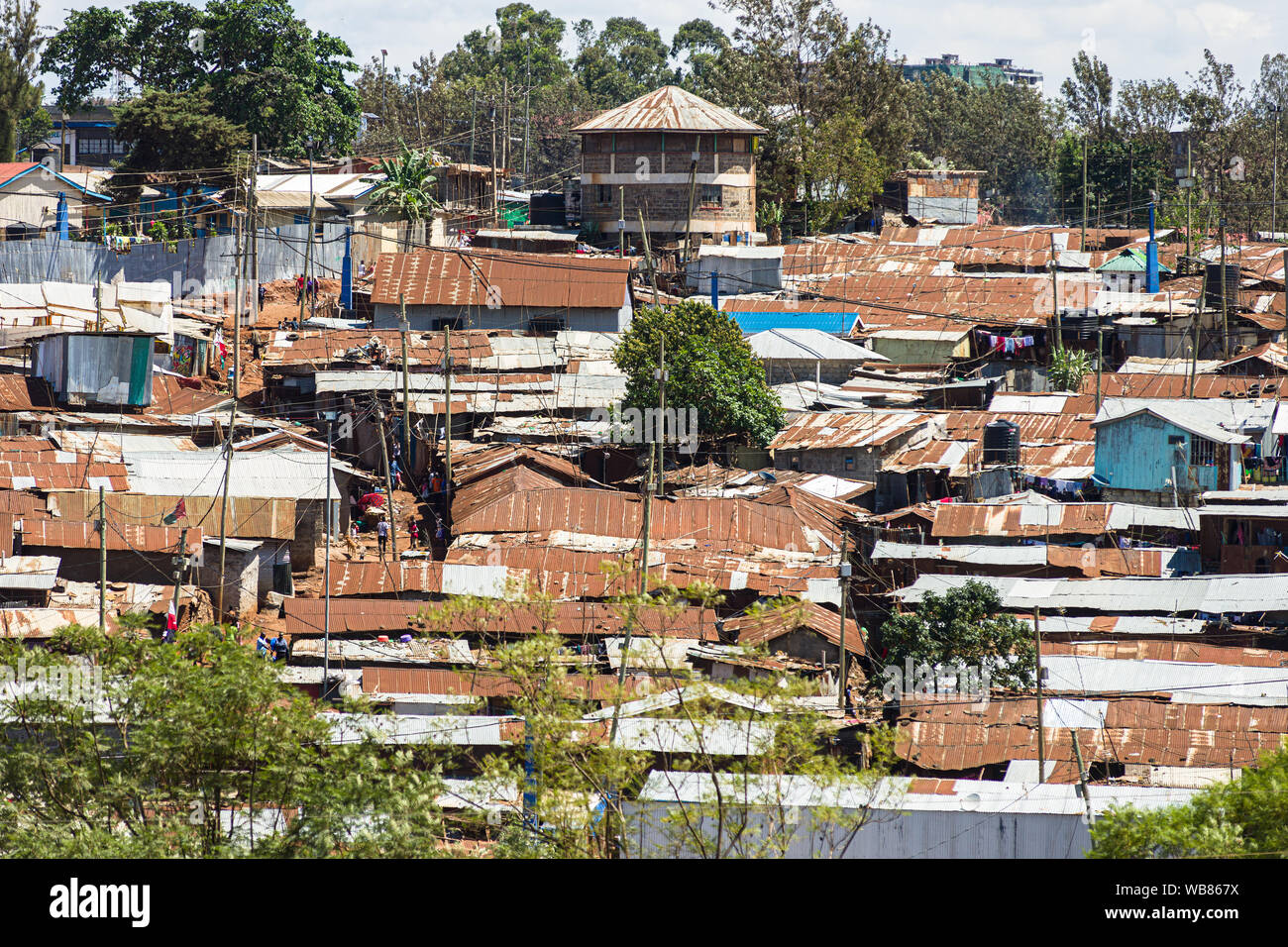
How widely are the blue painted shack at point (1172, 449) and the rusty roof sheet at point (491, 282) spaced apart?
1408 cm

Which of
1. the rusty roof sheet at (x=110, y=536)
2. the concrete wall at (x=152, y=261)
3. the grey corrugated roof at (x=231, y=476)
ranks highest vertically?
the concrete wall at (x=152, y=261)

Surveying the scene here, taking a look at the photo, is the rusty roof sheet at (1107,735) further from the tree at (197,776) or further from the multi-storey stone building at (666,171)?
the multi-storey stone building at (666,171)

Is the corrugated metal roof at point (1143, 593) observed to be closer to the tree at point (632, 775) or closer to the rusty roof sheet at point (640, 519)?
the rusty roof sheet at point (640, 519)

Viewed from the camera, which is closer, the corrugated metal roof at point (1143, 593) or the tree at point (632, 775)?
the tree at point (632, 775)

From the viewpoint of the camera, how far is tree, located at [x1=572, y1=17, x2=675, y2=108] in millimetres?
88875

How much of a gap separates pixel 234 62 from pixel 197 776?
4796 cm

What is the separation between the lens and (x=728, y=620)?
23.0m

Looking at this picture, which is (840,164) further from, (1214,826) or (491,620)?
(1214,826)

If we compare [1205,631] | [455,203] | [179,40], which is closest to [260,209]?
[455,203]

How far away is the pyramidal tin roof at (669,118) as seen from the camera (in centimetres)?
4912

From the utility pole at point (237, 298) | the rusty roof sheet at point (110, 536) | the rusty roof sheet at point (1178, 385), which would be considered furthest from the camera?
the rusty roof sheet at point (1178, 385)

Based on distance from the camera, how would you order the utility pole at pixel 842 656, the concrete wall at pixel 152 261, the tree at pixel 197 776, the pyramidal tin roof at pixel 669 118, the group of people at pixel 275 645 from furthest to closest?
1. the pyramidal tin roof at pixel 669 118
2. the concrete wall at pixel 152 261
3. the group of people at pixel 275 645
4. the utility pole at pixel 842 656
5. the tree at pixel 197 776
